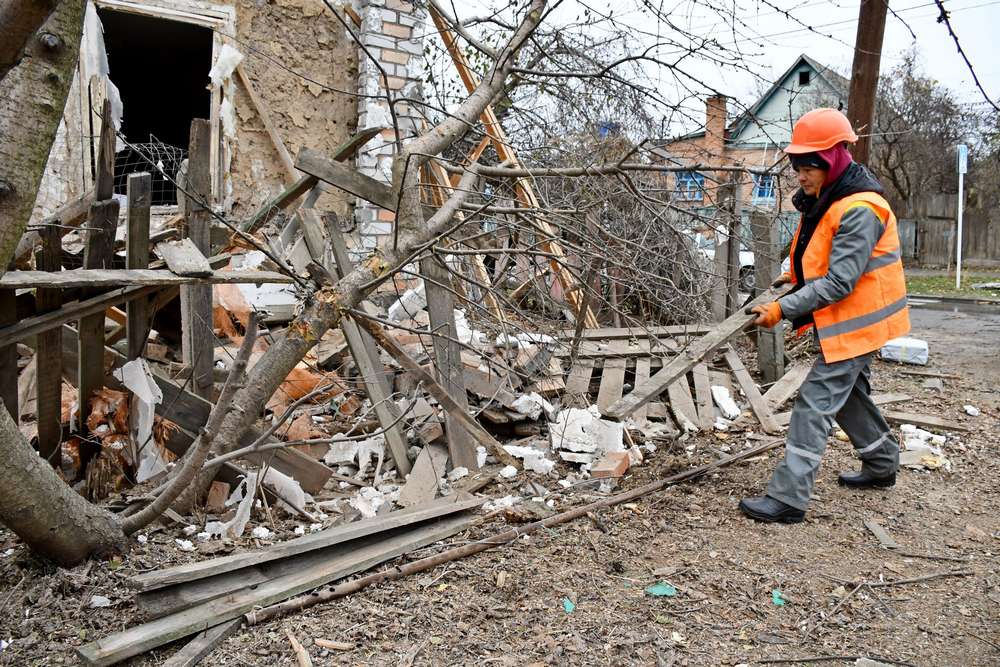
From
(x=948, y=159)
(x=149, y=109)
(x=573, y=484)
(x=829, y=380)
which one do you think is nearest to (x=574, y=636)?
(x=573, y=484)

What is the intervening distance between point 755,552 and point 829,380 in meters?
1.04

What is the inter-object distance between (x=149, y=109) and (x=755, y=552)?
53.6ft

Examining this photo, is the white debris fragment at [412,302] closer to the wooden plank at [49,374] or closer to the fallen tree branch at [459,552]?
the fallen tree branch at [459,552]

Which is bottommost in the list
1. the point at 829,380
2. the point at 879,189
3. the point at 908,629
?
the point at 908,629

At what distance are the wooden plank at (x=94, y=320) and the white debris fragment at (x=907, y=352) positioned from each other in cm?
674

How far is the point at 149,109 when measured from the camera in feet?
52.6

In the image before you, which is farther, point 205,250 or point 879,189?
point 205,250

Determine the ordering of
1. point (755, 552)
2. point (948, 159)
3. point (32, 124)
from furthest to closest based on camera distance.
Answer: point (948, 159) < point (755, 552) < point (32, 124)

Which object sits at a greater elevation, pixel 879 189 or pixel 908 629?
pixel 879 189

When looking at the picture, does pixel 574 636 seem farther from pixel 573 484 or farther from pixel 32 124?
pixel 32 124

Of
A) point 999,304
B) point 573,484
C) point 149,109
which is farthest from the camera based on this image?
point 149,109

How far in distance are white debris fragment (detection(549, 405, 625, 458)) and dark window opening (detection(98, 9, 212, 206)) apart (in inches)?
198

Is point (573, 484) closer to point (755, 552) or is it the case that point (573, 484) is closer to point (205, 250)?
point (755, 552)

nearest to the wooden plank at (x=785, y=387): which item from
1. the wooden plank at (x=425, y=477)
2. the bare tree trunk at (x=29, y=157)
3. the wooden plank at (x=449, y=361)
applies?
the wooden plank at (x=449, y=361)
